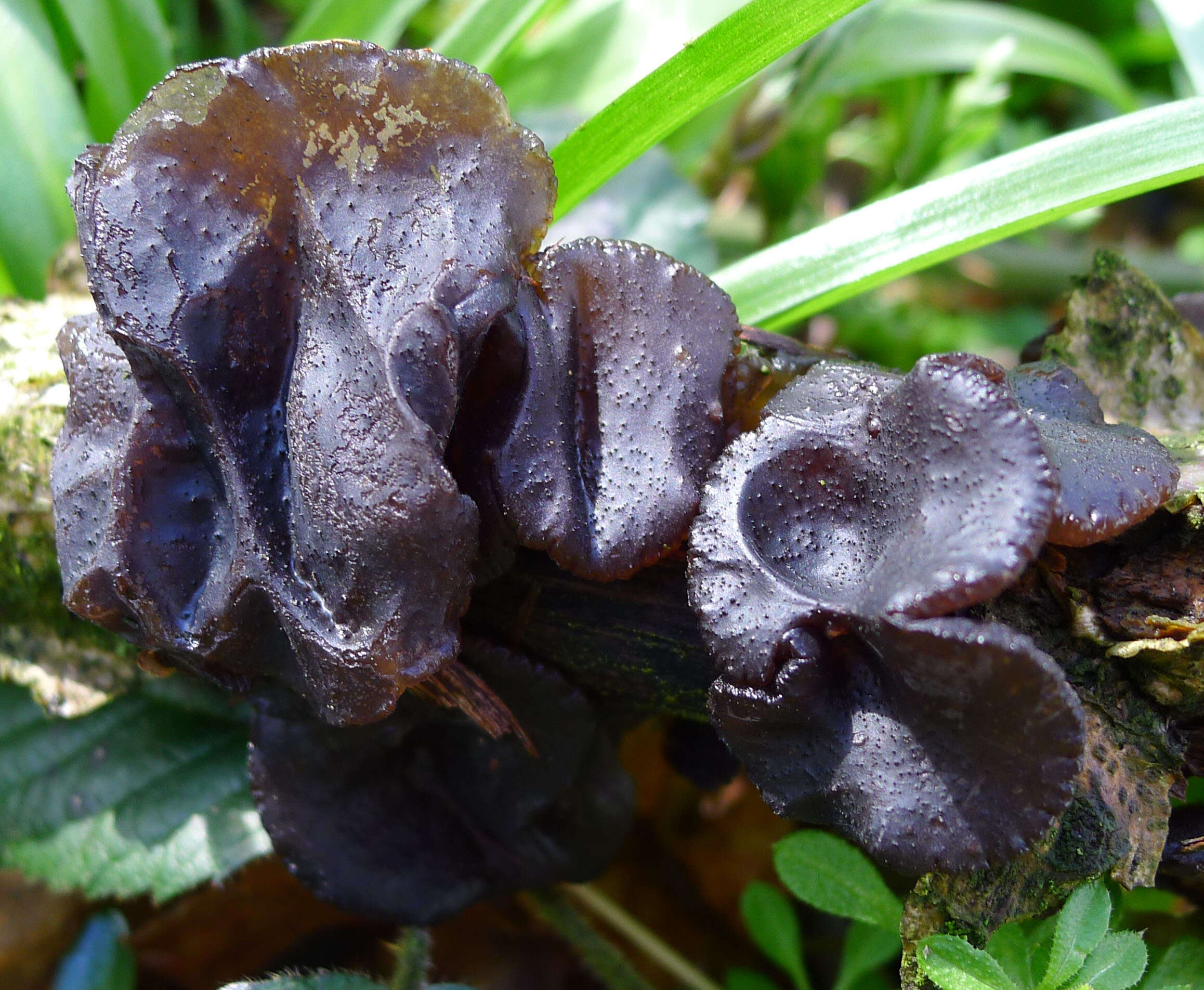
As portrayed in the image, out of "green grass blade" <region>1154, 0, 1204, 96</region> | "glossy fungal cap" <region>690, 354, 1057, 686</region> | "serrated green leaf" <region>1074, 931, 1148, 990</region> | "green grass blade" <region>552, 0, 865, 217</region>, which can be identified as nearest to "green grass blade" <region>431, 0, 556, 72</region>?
"green grass blade" <region>552, 0, 865, 217</region>

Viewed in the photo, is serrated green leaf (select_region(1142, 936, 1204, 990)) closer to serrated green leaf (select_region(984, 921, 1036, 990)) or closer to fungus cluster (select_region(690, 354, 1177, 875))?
serrated green leaf (select_region(984, 921, 1036, 990))

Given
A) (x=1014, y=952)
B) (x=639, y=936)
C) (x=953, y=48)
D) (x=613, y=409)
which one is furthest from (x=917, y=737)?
(x=953, y=48)

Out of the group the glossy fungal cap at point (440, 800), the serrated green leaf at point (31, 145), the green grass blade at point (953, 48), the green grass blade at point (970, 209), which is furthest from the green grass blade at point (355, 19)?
the glossy fungal cap at point (440, 800)

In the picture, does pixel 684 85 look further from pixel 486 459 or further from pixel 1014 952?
pixel 1014 952

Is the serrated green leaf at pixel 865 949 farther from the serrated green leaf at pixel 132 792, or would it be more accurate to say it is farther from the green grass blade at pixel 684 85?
the green grass blade at pixel 684 85

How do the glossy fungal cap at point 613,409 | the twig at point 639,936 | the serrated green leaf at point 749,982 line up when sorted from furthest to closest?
the twig at point 639,936, the serrated green leaf at point 749,982, the glossy fungal cap at point 613,409

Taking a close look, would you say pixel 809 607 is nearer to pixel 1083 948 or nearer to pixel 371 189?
pixel 1083 948
